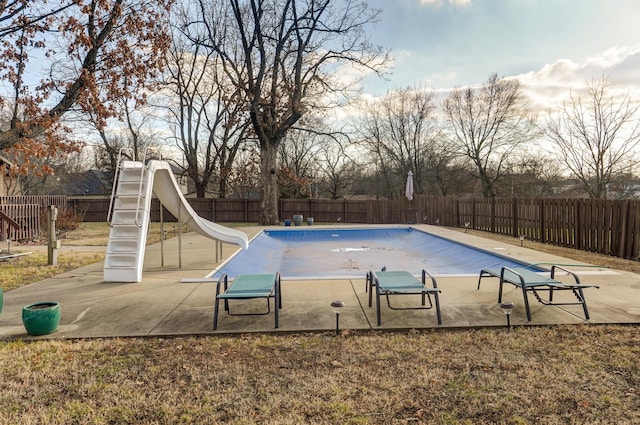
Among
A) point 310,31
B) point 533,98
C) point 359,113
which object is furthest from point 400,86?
point 310,31

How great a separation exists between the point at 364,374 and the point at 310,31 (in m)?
18.7

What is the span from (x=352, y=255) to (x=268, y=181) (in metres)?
9.09

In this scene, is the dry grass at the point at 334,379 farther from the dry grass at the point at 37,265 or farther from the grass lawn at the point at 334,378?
the dry grass at the point at 37,265

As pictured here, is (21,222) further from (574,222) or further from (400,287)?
(574,222)

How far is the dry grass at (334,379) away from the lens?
253cm

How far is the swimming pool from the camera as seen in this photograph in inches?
362

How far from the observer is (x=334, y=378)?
120 inches

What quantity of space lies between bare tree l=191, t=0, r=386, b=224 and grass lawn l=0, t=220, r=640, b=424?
50.9 ft

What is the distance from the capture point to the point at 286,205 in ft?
78.7

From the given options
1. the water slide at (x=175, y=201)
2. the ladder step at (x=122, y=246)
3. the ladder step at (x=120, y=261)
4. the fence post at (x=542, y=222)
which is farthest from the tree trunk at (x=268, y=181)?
the ladder step at (x=120, y=261)

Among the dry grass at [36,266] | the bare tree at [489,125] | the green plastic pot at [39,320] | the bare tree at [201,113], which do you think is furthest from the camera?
the bare tree at [489,125]

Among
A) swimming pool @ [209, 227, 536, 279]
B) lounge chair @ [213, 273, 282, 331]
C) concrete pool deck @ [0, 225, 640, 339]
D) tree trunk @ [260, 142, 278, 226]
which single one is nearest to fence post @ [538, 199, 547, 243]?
swimming pool @ [209, 227, 536, 279]

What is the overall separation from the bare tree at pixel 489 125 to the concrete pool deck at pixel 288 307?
24796mm

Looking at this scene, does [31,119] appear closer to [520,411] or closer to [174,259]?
[174,259]
